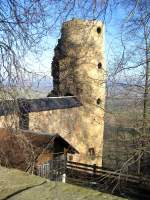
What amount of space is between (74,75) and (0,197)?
1664 centimetres

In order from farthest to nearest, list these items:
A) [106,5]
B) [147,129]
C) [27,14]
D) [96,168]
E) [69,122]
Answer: [69,122]
[96,168]
[147,129]
[27,14]
[106,5]

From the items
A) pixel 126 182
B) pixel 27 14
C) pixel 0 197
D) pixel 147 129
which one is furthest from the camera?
pixel 126 182

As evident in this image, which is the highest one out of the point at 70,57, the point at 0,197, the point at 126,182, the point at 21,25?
the point at 70,57

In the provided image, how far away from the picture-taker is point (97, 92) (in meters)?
18.5

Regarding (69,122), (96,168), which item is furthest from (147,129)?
(69,122)

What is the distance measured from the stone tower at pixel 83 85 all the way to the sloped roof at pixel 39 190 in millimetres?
15771

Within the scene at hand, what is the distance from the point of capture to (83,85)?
18094 mm

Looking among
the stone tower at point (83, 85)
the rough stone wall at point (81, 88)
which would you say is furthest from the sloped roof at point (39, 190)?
the stone tower at point (83, 85)

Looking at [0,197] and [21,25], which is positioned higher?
[21,25]

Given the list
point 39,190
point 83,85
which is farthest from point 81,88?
point 39,190

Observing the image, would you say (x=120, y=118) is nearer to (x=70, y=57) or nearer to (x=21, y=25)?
(x=70, y=57)

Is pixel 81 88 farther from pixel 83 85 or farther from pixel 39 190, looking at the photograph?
pixel 39 190

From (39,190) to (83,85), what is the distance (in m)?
16.7

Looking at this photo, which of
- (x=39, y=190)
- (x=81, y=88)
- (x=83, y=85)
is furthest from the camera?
(x=81, y=88)
